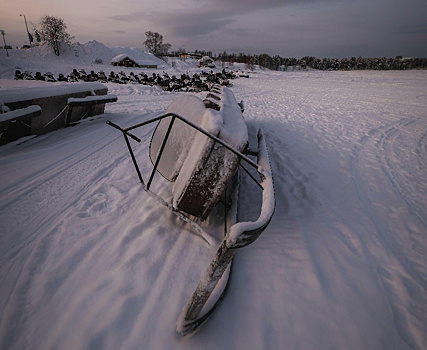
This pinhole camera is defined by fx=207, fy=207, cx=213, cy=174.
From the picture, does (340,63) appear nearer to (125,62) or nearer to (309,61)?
(309,61)

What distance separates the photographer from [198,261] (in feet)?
7.44

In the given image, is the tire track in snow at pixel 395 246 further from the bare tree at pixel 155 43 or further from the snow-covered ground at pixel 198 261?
the bare tree at pixel 155 43

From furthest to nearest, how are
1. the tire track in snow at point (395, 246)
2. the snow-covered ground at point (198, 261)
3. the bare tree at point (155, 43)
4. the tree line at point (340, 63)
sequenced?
1. the bare tree at point (155, 43)
2. the tree line at point (340, 63)
3. the tire track in snow at point (395, 246)
4. the snow-covered ground at point (198, 261)

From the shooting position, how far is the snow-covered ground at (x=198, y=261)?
1.71 meters

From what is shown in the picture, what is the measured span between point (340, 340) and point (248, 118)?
7334 mm

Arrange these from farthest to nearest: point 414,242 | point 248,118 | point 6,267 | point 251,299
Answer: point 248,118 → point 414,242 → point 6,267 → point 251,299

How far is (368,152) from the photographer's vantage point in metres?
5.03

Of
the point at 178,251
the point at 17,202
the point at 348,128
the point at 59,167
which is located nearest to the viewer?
the point at 178,251

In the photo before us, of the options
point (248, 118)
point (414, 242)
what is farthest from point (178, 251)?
point (248, 118)

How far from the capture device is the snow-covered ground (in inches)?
67.1

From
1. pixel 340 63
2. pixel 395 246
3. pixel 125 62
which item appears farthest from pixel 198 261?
pixel 340 63

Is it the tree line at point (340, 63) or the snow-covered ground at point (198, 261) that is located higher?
the tree line at point (340, 63)

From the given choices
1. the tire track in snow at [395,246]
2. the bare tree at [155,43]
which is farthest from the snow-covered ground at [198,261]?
the bare tree at [155,43]

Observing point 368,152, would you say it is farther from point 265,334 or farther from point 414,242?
point 265,334
